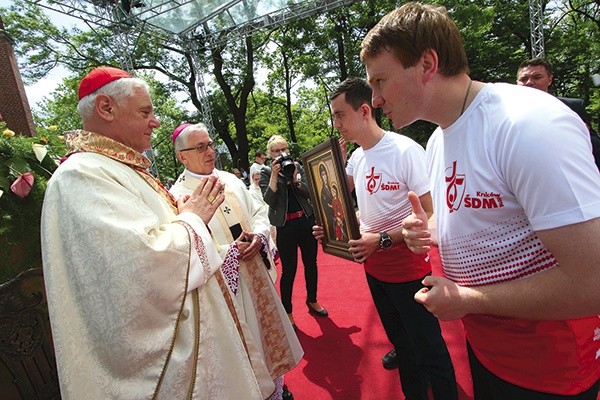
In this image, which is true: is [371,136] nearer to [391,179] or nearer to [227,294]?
[391,179]

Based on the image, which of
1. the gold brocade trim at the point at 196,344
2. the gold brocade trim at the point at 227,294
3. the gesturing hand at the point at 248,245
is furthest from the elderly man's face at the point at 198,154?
the gold brocade trim at the point at 196,344

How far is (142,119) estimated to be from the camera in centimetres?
190

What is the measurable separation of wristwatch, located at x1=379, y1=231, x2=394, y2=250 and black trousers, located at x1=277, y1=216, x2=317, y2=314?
2021mm

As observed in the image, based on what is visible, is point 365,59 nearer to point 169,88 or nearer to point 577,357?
point 577,357

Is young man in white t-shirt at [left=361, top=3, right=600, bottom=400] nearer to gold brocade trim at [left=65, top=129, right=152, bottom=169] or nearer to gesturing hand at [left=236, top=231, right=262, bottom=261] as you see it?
gold brocade trim at [left=65, top=129, right=152, bottom=169]

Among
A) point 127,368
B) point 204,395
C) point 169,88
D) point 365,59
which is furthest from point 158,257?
point 169,88

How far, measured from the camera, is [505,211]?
1.08 meters

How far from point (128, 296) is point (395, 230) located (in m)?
1.54

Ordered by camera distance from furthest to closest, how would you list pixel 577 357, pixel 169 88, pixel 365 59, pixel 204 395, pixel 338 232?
1. pixel 169 88
2. pixel 338 232
3. pixel 204 395
4. pixel 365 59
5. pixel 577 357

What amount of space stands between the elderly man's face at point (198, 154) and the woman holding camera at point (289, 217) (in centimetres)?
100

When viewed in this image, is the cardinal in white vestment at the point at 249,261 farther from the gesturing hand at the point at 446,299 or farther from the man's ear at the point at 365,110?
the gesturing hand at the point at 446,299

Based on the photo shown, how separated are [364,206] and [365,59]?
126 cm

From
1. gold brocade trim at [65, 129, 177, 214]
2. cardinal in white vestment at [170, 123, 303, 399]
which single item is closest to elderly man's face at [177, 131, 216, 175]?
cardinal in white vestment at [170, 123, 303, 399]

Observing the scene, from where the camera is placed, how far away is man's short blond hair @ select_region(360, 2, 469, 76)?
118 cm
